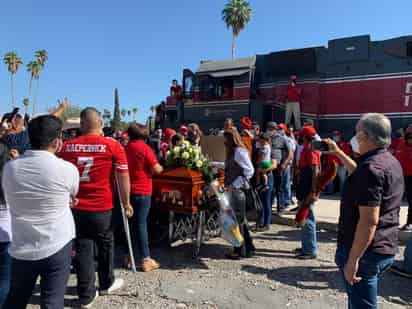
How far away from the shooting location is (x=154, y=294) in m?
3.43

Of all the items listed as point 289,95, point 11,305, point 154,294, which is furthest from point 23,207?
point 289,95

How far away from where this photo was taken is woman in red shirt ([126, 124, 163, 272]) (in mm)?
3936

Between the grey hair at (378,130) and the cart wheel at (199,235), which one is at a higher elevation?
the grey hair at (378,130)

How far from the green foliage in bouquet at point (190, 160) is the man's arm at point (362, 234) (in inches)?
103

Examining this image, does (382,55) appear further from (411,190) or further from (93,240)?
(93,240)

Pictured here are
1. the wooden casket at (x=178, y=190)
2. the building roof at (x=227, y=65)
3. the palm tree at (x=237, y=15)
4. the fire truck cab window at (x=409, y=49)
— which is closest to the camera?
the wooden casket at (x=178, y=190)

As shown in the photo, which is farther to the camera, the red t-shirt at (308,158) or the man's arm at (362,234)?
the red t-shirt at (308,158)

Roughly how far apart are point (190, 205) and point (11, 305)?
236cm

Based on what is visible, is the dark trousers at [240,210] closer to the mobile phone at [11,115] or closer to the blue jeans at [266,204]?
the blue jeans at [266,204]

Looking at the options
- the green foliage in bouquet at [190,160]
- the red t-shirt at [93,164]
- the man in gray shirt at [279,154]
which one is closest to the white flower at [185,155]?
the green foliage in bouquet at [190,160]

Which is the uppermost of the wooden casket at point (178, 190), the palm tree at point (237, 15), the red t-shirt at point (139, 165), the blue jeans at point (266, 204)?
the palm tree at point (237, 15)

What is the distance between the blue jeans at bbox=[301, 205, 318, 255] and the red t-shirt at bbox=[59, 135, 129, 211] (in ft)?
8.62

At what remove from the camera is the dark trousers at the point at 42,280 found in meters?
2.03

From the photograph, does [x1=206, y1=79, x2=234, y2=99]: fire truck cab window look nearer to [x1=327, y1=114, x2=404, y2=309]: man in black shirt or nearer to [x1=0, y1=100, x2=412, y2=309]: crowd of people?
[x1=0, y1=100, x2=412, y2=309]: crowd of people
